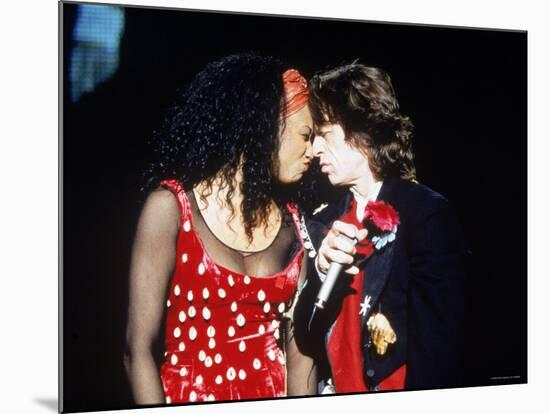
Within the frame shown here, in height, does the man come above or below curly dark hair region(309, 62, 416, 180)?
below

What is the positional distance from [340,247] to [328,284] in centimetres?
21

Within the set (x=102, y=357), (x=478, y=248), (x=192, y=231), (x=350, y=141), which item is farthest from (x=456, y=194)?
(x=102, y=357)

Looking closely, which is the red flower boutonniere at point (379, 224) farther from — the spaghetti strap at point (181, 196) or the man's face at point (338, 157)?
the spaghetti strap at point (181, 196)

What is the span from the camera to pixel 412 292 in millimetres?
5492

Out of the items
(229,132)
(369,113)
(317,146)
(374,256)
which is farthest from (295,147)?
(374,256)

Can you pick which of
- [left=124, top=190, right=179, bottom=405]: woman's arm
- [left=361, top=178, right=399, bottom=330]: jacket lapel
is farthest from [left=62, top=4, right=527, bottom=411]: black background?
[left=361, top=178, right=399, bottom=330]: jacket lapel

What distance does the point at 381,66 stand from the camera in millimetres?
5496

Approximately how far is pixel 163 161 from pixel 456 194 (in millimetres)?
1740

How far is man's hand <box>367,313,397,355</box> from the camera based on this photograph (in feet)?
17.7

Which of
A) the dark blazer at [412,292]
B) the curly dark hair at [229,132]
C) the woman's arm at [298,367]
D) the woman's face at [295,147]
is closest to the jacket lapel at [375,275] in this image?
the dark blazer at [412,292]

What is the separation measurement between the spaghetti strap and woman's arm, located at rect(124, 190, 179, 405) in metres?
0.05

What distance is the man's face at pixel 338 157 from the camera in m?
5.34

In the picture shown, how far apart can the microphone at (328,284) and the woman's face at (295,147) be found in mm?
527

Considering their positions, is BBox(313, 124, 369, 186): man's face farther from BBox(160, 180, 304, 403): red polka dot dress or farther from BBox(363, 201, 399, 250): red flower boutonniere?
BBox(160, 180, 304, 403): red polka dot dress
